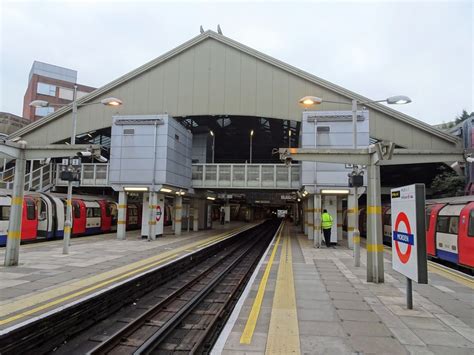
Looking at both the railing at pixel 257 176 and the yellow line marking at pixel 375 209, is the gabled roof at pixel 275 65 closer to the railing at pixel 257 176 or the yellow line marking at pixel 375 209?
the railing at pixel 257 176

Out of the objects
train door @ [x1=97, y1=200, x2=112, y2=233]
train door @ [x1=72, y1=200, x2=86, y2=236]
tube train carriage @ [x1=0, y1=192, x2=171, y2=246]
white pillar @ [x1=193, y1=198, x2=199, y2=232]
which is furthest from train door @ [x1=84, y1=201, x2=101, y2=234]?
white pillar @ [x1=193, y1=198, x2=199, y2=232]

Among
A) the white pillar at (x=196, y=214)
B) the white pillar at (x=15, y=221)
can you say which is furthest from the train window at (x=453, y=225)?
the white pillar at (x=196, y=214)

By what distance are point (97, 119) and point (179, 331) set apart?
23.6 meters

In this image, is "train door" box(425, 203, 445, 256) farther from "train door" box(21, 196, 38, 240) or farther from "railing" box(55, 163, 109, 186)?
"railing" box(55, 163, 109, 186)

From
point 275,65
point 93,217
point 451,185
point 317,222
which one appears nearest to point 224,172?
point 275,65

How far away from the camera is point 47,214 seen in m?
18.6

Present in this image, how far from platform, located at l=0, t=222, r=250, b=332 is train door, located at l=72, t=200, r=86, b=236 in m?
5.84

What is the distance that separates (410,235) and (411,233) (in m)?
0.06

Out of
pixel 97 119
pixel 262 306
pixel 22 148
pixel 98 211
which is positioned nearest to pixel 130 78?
pixel 97 119

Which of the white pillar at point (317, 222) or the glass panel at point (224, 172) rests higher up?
the glass panel at point (224, 172)

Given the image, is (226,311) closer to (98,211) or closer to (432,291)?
(432,291)

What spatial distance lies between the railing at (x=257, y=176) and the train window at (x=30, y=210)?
466 inches

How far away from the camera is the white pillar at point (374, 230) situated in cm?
909

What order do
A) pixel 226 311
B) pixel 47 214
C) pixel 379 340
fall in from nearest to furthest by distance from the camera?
pixel 379 340 → pixel 226 311 → pixel 47 214
